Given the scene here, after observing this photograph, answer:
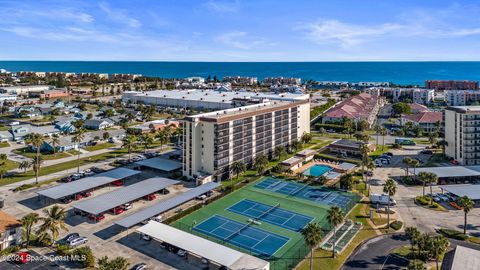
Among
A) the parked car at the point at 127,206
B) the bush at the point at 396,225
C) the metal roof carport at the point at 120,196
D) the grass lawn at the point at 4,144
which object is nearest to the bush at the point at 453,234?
the bush at the point at 396,225

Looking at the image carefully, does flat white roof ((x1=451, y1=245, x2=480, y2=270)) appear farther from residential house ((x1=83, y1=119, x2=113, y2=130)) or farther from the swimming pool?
residential house ((x1=83, y1=119, x2=113, y2=130))

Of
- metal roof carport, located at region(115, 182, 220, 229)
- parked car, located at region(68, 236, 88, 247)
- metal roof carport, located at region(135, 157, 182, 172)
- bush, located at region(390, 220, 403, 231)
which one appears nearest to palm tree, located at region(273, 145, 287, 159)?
metal roof carport, located at region(135, 157, 182, 172)

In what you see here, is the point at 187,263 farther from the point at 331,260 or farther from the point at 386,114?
the point at 386,114

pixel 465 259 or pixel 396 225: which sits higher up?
pixel 465 259

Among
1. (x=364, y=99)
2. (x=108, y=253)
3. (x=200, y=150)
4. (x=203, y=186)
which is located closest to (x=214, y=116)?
(x=200, y=150)

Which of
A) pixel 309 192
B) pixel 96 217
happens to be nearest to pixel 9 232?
pixel 96 217

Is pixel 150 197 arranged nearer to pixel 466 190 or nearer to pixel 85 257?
pixel 85 257

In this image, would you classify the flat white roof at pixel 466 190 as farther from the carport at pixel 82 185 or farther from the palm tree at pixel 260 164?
the carport at pixel 82 185
